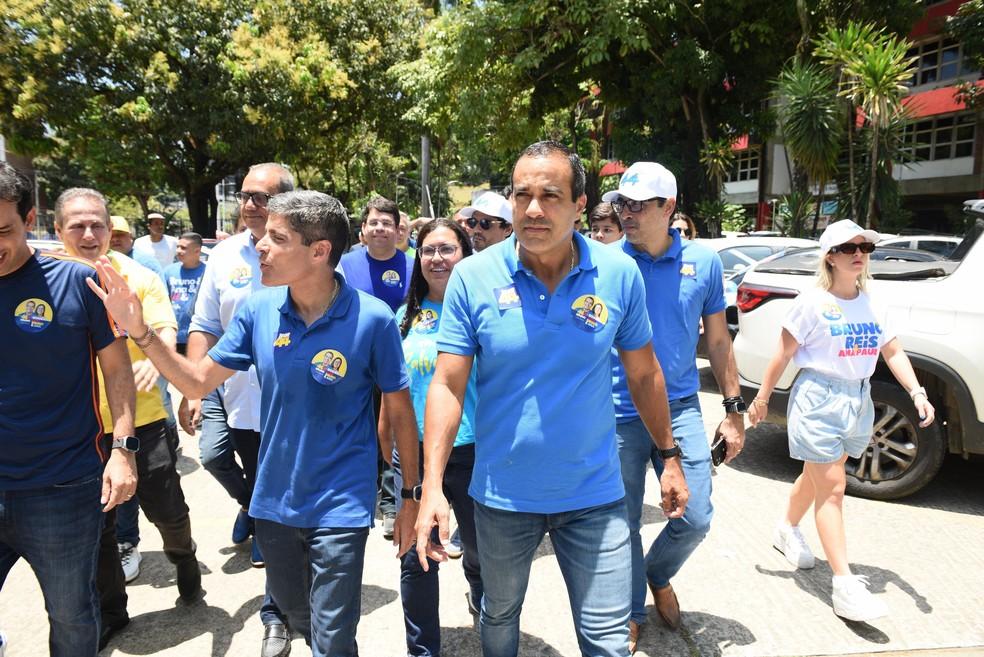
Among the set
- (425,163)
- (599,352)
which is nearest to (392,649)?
(599,352)

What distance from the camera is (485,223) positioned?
4359 mm

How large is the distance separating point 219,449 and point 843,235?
137 inches

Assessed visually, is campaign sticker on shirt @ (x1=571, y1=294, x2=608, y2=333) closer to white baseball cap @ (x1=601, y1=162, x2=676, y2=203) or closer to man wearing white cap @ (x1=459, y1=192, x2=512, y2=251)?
white baseball cap @ (x1=601, y1=162, x2=676, y2=203)

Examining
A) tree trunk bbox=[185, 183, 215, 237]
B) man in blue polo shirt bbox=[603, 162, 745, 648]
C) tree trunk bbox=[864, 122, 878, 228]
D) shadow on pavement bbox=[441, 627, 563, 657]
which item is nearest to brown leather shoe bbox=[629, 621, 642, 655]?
man in blue polo shirt bbox=[603, 162, 745, 648]

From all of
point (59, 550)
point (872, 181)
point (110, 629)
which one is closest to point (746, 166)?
point (872, 181)

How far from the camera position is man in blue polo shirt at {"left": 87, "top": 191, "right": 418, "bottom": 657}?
2.44 meters

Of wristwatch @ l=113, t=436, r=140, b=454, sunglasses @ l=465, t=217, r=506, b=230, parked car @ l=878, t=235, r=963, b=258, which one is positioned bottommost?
wristwatch @ l=113, t=436, r=140, b=454

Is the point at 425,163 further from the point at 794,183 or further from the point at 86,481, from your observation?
the point at 86,481

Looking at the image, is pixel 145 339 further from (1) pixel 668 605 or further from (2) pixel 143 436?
(1) pixel 668 605

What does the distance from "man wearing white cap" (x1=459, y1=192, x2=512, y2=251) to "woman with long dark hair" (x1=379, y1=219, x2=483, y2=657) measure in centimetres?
73

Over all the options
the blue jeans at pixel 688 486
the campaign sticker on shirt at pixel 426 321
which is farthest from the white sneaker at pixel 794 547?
the campaign sticker on shirt at pixel 426 321

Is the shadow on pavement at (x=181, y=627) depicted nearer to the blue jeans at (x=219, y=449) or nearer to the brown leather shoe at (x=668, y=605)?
the blue jeans at (x=219, y=449)

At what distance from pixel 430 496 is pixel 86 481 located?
131 centimetres

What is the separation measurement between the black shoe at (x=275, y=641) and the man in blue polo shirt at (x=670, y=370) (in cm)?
150
